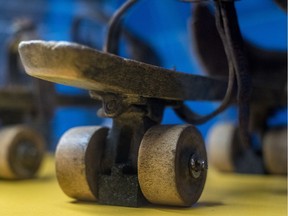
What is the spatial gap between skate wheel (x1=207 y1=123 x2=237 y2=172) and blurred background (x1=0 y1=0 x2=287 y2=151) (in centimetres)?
11

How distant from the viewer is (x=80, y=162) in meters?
1.05

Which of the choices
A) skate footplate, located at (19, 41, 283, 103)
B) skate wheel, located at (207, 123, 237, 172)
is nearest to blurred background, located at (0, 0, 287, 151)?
skate wheel, located at (207, 123, 237, 172)

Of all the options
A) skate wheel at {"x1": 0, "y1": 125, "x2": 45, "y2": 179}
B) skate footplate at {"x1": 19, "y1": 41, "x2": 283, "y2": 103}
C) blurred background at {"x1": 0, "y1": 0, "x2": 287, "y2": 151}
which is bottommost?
skate wheel at {"x1": 0, "y1": 125, "x2": 45, "y2": 179}

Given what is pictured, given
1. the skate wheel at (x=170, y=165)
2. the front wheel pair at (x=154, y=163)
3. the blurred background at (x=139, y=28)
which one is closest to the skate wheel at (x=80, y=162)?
the front wheel pair at (x=154, y=163)

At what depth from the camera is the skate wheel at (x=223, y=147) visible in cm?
180

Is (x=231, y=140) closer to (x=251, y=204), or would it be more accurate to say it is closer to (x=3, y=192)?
(x=251, y=204)

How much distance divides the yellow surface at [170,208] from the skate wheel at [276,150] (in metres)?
0.06

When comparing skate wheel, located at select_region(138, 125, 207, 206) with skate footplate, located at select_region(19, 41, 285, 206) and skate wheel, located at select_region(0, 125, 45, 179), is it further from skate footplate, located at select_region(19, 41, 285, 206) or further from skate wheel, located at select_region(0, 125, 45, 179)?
skate wheel, located at select_region(0, 125, 45, 179)

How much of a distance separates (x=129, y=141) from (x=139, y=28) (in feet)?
4.53

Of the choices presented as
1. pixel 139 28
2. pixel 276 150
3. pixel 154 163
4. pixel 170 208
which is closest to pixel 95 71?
pixel 154 163

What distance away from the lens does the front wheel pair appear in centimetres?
98

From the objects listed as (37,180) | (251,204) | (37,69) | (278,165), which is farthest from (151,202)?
(278,165)

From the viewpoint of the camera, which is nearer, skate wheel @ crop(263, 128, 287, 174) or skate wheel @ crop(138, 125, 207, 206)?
skate wheel @ crop(138, 125, 207, 206)

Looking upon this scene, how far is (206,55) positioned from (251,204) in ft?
1.82
